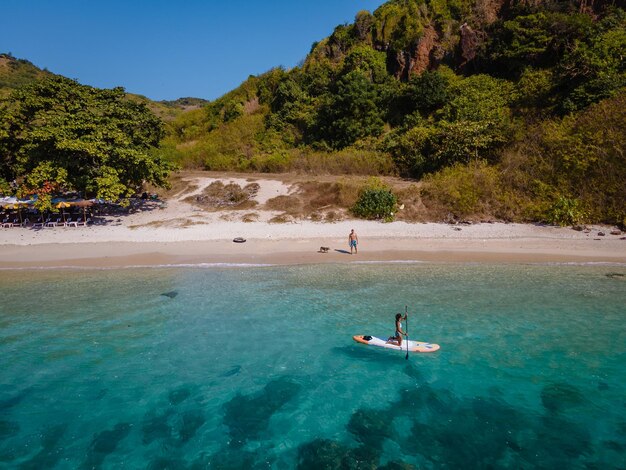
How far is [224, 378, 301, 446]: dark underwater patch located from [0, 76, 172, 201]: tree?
741 inches

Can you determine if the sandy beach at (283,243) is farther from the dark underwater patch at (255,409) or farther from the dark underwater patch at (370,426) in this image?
the dark underwater patch at (370,426)

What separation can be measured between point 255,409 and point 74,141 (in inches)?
834

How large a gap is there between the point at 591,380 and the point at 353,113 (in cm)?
3545

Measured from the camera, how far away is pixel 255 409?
9.18 meters

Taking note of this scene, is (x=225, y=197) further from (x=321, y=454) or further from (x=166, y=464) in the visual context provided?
(x=321, y=454)

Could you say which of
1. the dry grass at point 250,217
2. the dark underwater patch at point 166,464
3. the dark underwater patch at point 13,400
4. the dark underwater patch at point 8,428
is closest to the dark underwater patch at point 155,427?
the dark underwater patch at point 166,464

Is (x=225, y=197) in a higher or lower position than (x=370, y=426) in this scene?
higher

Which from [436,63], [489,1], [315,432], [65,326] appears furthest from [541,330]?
[489,1]

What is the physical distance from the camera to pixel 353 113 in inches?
1622

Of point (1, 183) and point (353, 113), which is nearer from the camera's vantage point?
point (1, 183)

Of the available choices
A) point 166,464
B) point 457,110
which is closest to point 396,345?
point 166,464

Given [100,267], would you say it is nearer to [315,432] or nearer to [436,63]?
[315,432]

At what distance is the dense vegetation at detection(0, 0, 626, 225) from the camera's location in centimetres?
2441

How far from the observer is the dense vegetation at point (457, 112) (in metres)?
24.4
